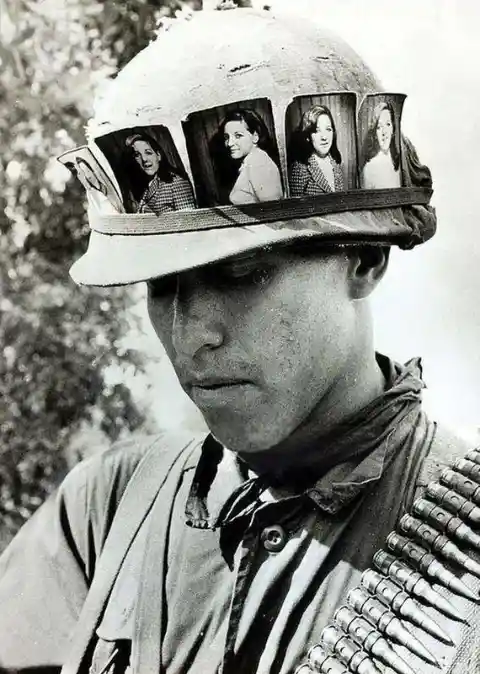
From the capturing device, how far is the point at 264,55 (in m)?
1.26

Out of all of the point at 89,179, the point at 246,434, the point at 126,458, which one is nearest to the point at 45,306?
the point at 126,458

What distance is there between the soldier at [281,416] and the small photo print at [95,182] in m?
0.03

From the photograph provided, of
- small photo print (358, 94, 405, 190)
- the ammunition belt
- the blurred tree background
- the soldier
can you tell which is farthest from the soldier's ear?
the blurred tree background

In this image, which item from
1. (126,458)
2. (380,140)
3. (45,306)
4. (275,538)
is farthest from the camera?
(45,306)

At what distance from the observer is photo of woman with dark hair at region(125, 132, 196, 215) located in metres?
1.28

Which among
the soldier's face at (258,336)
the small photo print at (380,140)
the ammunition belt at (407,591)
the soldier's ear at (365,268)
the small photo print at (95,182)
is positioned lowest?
the ammunition belt at (407,591)

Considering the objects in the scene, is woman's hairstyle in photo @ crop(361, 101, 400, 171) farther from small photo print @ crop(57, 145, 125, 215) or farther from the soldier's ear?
small photo print @ crop(57, 145, 125, 215)

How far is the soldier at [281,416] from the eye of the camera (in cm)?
126

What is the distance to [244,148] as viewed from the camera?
1232 millimetres

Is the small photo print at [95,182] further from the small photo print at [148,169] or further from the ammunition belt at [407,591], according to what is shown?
the ammunition belt at [407,591]

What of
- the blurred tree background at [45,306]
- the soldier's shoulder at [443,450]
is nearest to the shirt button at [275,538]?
the soldier's shoulder at [443,450]

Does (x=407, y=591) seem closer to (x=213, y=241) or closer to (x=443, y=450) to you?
(x=443, y=450)

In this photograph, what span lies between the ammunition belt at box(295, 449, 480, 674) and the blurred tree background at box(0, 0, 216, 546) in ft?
2.74

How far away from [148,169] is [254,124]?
199 mm
